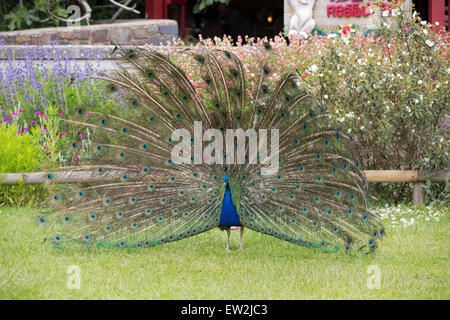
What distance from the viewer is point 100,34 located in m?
12.5

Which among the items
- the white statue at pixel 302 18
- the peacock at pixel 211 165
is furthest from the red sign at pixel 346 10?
the peacock at pixel 211 165

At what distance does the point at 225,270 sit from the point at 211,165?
869 millimetres

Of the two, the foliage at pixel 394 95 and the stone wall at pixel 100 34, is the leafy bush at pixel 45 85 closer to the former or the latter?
the stone wall at pixel 100 34

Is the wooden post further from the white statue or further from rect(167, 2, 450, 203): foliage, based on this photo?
the white statue

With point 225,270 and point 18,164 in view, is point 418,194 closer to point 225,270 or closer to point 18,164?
point 225,270

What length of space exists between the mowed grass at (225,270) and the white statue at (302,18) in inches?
292

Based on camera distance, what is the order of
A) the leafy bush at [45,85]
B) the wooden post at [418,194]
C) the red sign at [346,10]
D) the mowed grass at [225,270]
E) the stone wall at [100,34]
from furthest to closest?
the red sign at [346,10]
the stone wall at [100,34]
the leafy bush at [45,85]
the wooden post at [418,194]
the mowed grass at [225,270]

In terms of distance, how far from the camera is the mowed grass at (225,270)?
4691 millimetres

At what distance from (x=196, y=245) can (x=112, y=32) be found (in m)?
7.51

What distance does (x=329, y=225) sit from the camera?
17.7 ft

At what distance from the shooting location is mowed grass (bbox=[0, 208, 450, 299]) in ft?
15.4

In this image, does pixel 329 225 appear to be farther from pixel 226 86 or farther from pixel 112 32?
pixel 112 32

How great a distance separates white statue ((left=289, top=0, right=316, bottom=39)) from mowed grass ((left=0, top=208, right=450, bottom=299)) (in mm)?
7422

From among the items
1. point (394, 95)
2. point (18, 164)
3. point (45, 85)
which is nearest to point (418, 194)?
point (394, 95)
